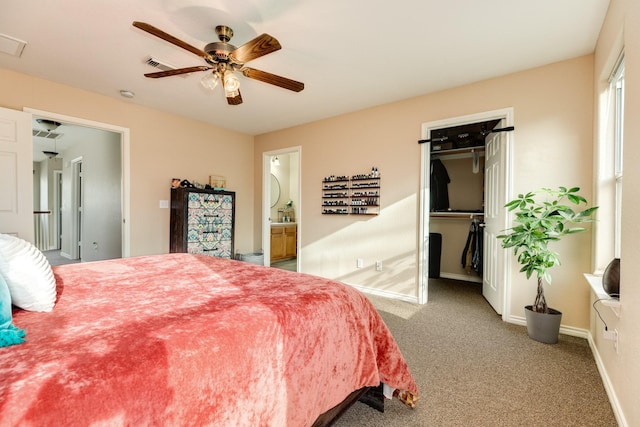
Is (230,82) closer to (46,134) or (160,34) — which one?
(160,34)

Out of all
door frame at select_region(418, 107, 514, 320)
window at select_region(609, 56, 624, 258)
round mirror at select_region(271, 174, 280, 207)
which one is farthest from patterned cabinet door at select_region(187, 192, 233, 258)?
window at select_region(609, 56, 624, 258)

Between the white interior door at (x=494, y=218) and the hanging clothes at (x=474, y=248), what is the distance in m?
0.63

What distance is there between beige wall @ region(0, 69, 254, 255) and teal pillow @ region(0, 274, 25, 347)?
10.0ft

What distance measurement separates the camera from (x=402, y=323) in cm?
284

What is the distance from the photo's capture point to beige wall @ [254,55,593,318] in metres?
2.55

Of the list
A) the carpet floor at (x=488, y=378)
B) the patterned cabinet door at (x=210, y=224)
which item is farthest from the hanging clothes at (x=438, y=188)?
the patterned cabinet door at (x=210, y=224)

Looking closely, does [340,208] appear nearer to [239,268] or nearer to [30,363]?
[239,268]

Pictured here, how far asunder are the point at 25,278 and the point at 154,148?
129 inches

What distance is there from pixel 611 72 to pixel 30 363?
11.4 ft

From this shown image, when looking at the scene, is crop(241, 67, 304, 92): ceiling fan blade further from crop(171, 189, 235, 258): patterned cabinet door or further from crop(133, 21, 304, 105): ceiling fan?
crop(171, 189, 235, 258): patterned cabinet door

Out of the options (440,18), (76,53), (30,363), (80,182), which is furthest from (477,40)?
(80,182)

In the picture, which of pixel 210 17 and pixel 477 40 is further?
pixel 477 40

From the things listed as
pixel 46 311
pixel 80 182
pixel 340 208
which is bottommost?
pixel 46 311

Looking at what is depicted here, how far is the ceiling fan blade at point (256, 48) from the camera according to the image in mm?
1758
